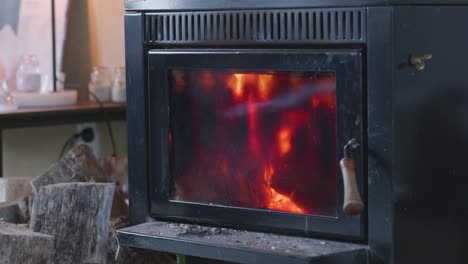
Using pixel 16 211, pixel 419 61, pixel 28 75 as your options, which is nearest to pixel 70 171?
pixel 16 211

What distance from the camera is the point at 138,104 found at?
2.13 metres

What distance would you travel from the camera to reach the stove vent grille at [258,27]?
1849 millimetres

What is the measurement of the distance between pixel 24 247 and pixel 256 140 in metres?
0.56

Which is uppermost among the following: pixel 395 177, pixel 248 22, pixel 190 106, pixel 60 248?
pixel 248 22

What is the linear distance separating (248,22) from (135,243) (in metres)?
0.52

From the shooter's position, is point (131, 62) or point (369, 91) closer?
point (369, 91)

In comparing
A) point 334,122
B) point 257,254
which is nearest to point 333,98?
point 334,122

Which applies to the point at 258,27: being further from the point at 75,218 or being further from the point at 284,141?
the point at 75,218

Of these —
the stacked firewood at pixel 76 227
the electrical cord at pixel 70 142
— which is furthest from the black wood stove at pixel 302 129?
the electrical cord at pixel 70 142

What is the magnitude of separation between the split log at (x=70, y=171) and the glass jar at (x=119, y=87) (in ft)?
1.57

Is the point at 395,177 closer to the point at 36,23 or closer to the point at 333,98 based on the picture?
the point at 333,98

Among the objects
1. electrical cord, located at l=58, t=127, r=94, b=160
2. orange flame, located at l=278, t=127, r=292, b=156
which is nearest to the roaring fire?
orange flame, located at l=278, t=127, r=292, b=156

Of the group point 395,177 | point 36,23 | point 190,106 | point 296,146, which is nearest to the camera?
point 395,177

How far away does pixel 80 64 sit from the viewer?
307 centimetres
